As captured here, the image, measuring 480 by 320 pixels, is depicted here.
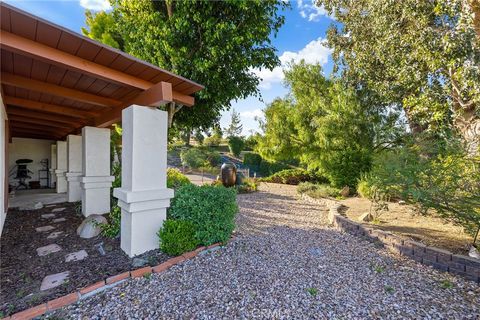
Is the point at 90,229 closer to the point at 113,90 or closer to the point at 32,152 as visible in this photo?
the point at 113,90

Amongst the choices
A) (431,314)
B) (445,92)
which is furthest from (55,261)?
(445,92)

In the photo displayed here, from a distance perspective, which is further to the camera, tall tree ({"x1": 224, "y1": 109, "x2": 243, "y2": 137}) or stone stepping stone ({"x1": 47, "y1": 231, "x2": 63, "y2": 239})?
tall tree ({"x1": 224, "y1": 109, "x2": 243, "y2": 137})

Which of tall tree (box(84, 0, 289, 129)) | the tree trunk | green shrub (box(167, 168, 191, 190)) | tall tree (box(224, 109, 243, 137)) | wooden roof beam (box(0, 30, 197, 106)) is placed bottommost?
green shrub (box(167, 168, 191, 190))

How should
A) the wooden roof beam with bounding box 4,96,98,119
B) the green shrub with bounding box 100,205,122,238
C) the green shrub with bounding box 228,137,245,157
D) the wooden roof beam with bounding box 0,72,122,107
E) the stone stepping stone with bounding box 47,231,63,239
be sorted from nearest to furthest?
the wooden roof beam with bounding box 0,72,122,107, the green shrub with bounding box 100,205,122,238, the stone stepping stone with bounding box 47,231,63,239, the wooden roof beam with bounding box 4,96,98,119, the green shrub with bounding box 228,137,245,157

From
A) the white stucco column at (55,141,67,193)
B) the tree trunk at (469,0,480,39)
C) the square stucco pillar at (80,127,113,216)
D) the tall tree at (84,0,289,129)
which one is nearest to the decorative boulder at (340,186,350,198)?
the tree trunk at (469,0,480,39)

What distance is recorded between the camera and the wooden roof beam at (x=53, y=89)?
3.16 m

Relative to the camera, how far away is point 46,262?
3.24m

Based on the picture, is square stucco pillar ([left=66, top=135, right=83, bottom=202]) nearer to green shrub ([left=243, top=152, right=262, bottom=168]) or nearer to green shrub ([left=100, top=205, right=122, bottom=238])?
green shrub ([left=100, top=205, right=122, bottom=238])

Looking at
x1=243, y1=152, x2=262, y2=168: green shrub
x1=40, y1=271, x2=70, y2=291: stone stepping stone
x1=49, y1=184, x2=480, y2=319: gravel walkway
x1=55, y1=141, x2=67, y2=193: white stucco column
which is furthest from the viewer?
x1=243, y1=152, x2=262, y2=168: green shrub

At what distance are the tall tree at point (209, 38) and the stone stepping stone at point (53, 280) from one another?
3.34m

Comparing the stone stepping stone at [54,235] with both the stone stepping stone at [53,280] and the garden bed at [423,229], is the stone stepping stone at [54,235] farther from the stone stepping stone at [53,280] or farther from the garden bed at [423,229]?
the garden bed at [423,229]

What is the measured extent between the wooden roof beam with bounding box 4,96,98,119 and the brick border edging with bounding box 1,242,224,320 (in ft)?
12.8

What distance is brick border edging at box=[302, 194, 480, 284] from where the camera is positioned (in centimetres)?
321

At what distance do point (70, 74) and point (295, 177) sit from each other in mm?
11840
